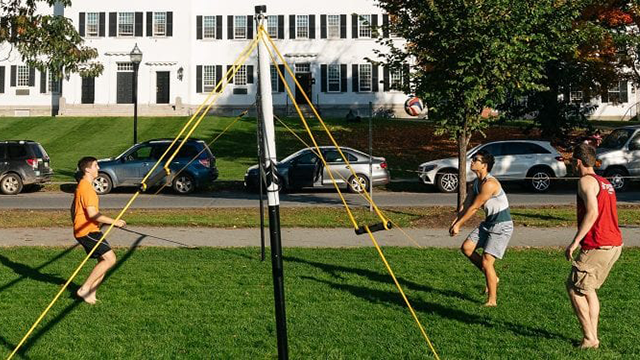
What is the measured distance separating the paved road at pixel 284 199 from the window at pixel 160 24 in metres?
27.7

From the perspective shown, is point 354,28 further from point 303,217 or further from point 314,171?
point 303,217

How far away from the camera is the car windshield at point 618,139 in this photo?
22.5 metres

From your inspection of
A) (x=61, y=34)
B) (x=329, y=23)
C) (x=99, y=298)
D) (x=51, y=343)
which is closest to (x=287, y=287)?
(x=99, y=298)

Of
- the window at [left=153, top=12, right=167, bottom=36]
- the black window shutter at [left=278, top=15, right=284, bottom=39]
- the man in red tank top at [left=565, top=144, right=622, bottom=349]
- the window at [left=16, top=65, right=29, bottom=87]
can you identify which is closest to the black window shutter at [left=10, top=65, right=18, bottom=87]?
the window at [left=16, top=65, right=29, bottom=87]

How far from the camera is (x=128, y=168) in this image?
23094mm

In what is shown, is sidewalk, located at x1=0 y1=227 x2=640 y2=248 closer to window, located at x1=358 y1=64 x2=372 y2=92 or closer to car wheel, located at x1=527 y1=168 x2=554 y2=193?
car wheel, located at x1=527 y1=168 x2=554 y2=193

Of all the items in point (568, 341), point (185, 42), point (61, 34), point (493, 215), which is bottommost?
point (568, 341)

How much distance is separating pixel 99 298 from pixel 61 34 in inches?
431

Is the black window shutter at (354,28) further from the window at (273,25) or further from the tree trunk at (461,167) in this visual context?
the tree trunk at (461,167)

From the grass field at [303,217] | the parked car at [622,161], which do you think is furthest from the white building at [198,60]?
the grass field at [303,217]

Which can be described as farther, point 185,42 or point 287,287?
point 185,42

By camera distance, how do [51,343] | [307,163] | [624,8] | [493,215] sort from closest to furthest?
[51,343], [493,215], [307,163], [624,8]

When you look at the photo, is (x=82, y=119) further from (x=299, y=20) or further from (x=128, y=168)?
(x=128, y=168)

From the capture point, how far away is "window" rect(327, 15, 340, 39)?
49.7 meters
